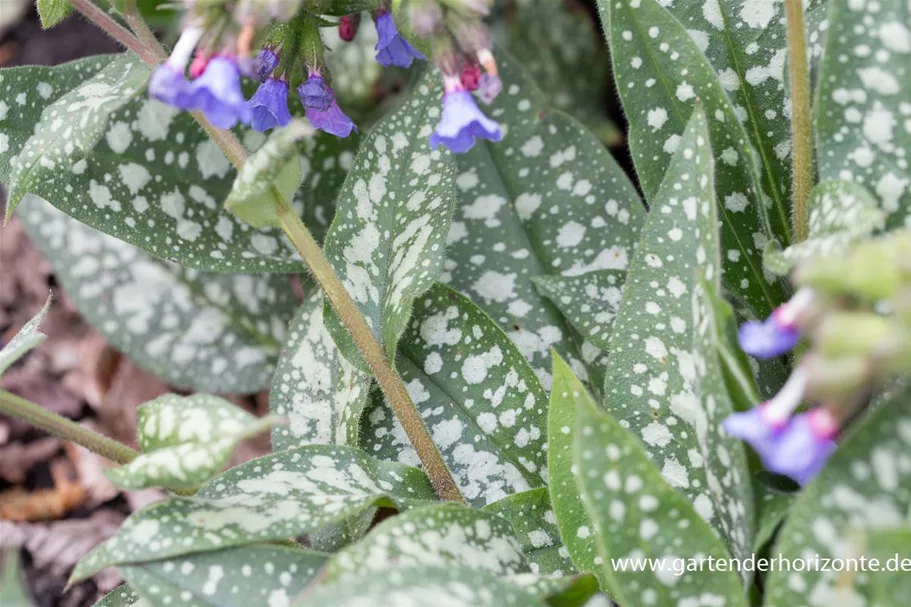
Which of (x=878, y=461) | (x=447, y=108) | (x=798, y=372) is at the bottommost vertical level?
(x=878, y=461)

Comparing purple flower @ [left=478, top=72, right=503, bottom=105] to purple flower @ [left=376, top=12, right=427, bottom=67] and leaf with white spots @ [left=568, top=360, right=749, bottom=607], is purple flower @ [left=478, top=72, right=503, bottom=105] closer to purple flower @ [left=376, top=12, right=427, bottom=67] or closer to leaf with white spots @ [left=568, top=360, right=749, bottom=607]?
purple flower @ [left=376, top=12, right=427, bottom=67]

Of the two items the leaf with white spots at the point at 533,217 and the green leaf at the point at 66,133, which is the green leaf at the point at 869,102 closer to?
the leaf with white spots at the point at 533,217

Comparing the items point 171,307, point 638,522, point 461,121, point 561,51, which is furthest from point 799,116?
point 171,307

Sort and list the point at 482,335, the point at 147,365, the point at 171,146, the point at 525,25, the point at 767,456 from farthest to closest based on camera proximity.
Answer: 1. the point at 525,25
2. the point at 147,365
3. the point at 171,146
4. the point at 482,335
5. the point at 767,456

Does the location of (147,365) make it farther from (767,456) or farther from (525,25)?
(767,456)

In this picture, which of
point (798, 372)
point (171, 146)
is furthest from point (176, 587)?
point (171, 146)

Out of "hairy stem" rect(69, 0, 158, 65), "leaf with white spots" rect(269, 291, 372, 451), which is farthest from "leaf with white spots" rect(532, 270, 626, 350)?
"hairy stem" rect(69, 0, 158, 65)

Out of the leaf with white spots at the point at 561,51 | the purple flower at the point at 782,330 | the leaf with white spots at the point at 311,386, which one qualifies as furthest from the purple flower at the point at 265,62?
the leaf with white spots at the point at 561,51
